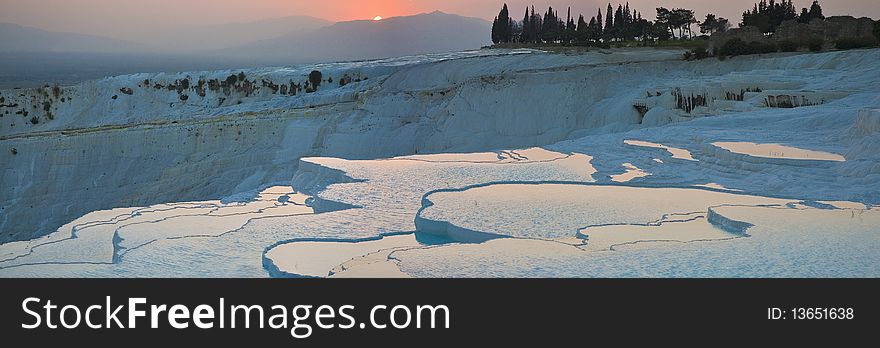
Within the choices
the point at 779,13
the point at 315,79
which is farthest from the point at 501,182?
the point at 779,13

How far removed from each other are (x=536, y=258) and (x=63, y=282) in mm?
4614

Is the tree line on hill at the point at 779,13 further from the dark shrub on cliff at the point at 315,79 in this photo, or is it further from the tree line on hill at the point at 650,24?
the dark shrub on cliff at the point at 315,79

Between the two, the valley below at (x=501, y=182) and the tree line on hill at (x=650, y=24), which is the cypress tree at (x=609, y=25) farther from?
the valley below at (x=501, y=182)

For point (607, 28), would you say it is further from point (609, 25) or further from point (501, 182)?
point (501, 182)

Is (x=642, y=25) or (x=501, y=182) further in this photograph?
(x=642, y=25)

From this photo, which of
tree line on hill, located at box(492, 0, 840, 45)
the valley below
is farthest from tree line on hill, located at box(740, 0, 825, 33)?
the valley below

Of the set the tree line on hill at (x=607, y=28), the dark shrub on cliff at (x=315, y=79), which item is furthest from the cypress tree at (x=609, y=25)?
the dark shrub on cliff at (x=315, y=79)

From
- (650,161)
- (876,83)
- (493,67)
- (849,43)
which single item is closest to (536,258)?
(650,161)

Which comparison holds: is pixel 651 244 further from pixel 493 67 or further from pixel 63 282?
pixel 493 67

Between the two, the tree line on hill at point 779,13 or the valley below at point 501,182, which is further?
the tree line on hill at point 779,13

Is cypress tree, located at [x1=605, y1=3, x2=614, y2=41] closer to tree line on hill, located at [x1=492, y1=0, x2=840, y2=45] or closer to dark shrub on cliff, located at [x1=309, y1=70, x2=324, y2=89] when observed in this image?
tree line on hill, located at [x1=492, y1=0, x2=840, y2=45]

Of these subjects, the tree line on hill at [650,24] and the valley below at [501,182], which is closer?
the valley below at [501,182]

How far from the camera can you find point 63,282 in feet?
29.9

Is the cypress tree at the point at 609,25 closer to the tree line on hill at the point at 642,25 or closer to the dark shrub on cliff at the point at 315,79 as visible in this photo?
the tree line on hill at the point at 642,25
